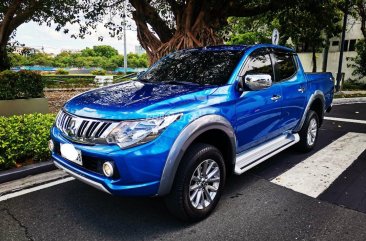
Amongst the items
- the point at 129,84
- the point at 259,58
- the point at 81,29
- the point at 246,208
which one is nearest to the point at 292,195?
the point at 246,208

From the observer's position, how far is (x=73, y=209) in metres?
3.45

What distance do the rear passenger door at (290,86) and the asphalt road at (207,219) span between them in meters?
1.07

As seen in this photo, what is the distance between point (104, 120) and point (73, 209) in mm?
1257

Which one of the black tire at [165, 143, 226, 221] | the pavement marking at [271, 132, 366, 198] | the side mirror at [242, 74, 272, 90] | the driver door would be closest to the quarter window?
the driver door

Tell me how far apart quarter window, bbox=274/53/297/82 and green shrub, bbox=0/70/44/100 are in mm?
5580

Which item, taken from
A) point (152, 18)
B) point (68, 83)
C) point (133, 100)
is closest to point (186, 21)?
point (152, 18)

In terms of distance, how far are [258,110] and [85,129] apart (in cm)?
200

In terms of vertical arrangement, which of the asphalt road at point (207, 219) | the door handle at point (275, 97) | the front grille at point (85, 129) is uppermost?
the door handle at point (275, 97)

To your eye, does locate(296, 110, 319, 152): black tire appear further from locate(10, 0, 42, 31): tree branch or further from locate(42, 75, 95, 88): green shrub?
locate(42, 75, 95, 88): green shrub

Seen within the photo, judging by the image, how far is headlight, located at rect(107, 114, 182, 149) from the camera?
8.86 ft

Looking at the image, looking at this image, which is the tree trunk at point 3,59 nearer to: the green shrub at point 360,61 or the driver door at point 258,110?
the driver door at point 258,110

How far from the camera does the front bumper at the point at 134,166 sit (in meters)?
2.66

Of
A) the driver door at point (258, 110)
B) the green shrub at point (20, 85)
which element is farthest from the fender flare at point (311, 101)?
the green shrub at point (20, 85)

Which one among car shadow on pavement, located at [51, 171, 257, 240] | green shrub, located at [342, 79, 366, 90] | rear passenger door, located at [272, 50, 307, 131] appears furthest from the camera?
green shrub, located at [342, 79, 366, 90]
